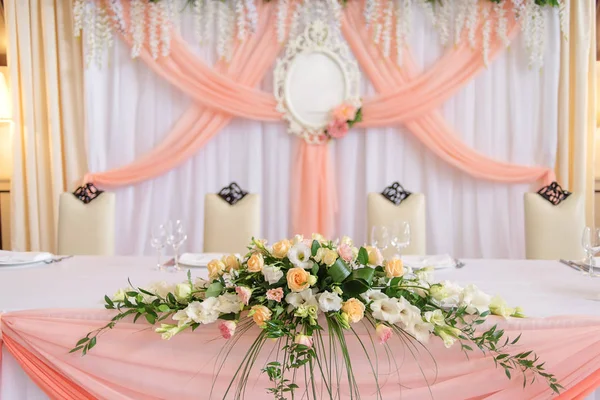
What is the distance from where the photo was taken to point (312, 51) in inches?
172

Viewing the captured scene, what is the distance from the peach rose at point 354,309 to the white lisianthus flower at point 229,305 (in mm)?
237

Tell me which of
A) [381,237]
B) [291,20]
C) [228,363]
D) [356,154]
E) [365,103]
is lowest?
[228,363]

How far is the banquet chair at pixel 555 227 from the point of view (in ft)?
10.3

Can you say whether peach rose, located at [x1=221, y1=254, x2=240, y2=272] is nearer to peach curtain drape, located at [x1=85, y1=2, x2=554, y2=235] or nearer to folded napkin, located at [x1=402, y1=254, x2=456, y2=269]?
folded napkin, located at [x1=402, y1=254, x2=456, y2=269]

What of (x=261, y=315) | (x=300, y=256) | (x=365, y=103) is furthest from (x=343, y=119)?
(x=261, y=315)

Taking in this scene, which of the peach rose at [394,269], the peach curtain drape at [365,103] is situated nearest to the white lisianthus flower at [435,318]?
the peach rose at [394,269]

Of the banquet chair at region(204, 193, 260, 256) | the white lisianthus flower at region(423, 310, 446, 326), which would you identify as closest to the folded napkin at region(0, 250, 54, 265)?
the banquet chair at region(204, 193, 260, 256)

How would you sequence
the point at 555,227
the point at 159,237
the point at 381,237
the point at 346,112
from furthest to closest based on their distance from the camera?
the point at 346,112 < the point at 555,227 < the point at 159,237 < the point at 381,237

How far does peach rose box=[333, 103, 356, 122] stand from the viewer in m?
4.29

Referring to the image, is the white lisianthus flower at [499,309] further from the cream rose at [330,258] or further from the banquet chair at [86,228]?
the banquet chair at [86,228]

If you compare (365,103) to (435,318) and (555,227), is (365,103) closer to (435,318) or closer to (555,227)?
(555,227)

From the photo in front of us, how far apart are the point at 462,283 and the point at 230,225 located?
62.6 inches

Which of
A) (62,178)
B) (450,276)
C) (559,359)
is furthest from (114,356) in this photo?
(62,178)

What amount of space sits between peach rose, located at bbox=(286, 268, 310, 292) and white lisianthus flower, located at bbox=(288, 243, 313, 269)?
0.04 meters
